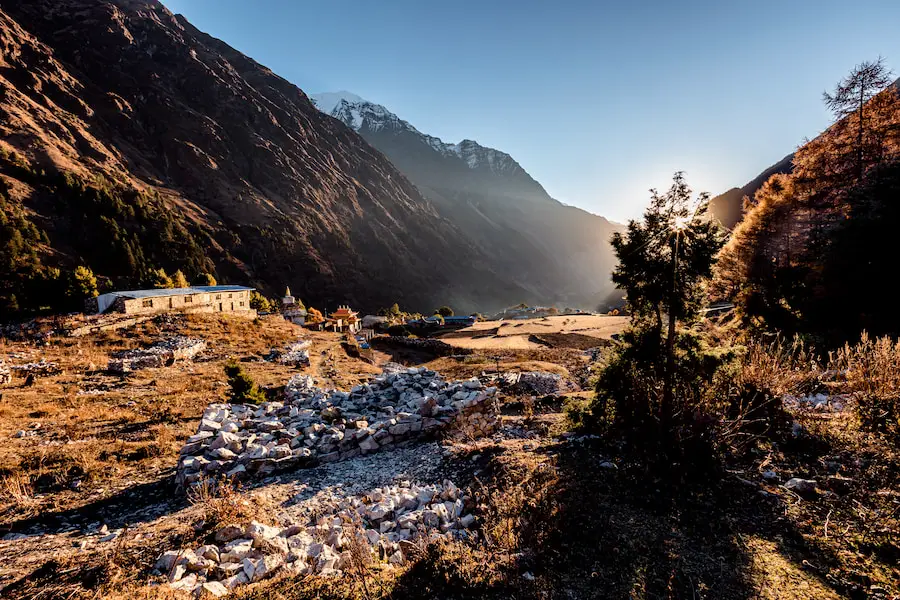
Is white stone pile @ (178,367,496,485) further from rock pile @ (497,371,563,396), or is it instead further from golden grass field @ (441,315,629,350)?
golden grass field @ (441,315,629,350)

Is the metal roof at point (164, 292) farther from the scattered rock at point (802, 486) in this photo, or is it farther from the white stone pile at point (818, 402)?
the white stone pile at point (818, 402)

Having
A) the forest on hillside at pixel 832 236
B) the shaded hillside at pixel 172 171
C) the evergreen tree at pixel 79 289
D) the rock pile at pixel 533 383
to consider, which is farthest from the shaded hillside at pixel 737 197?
the shaded hillside at pixel 172 171

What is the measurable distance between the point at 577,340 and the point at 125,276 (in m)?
107

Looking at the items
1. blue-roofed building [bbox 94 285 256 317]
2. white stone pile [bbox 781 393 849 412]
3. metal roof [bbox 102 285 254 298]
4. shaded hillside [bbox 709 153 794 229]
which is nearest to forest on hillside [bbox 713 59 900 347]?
white stone pile [bbox 781 393 849 412]

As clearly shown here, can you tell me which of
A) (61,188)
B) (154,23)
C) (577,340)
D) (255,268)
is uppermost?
(154,23)

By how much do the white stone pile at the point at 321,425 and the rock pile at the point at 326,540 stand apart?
126 inches

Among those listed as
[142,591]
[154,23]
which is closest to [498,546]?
[142,591]

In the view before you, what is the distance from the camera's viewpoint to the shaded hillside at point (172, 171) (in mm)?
97500

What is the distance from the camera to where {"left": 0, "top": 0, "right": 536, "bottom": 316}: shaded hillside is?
320ft

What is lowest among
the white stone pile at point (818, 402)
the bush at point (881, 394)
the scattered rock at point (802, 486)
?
the scattered rock at point (802, 486)

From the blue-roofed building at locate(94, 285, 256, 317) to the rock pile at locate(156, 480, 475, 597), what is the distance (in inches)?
1537

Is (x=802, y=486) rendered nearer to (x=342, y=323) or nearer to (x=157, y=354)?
(x=157, y=354)

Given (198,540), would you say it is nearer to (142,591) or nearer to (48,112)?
(142,591)

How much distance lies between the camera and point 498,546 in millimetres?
5941
